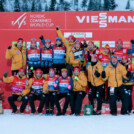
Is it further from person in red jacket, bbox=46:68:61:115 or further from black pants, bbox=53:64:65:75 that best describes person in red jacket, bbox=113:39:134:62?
person in red jacket, bbox=46:68:61:115

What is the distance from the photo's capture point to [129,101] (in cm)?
621

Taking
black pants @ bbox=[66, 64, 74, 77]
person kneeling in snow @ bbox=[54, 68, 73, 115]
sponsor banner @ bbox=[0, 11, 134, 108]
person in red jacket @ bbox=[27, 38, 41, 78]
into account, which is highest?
sponsor banner @ bbox=[0, 11, 134, 108]

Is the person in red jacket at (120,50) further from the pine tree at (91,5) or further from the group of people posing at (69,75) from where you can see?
the pine tree at (91,5)

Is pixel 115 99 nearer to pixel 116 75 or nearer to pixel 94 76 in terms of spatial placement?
pixel 116 75

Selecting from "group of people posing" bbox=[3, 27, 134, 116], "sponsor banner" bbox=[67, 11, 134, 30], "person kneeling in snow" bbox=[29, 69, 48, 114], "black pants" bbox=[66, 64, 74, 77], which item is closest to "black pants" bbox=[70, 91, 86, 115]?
"group of people posing" bbox=[3, 27, 134, 116]

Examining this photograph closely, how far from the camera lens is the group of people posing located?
20.1 feet

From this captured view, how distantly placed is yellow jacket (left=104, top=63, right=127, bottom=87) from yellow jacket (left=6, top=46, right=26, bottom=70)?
7.38ft

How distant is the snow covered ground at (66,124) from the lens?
4.48 meters

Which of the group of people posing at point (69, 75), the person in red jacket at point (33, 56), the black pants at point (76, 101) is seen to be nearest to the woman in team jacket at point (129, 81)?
the group of people posing at point (69, 75)

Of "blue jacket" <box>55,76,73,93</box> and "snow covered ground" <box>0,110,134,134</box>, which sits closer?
"snow covered ground" <box>0,110,134,134</box>

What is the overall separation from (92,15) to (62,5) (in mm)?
994

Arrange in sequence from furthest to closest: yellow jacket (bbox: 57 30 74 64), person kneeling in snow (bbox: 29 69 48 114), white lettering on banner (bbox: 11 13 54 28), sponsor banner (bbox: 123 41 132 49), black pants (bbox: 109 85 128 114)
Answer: white lettering on banner (bbox: 11 13 54 28)
sponsor banner (bbox: 123 41 132 49)
yellow jacket (bbox: 57 30 74 64)
person kneeling in snow (bbox: 29 69 48 114)
black pants (bbox: 109 85 128 114)

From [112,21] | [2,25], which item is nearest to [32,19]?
[2,25]

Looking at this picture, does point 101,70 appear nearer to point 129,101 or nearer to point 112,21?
point 129,101
